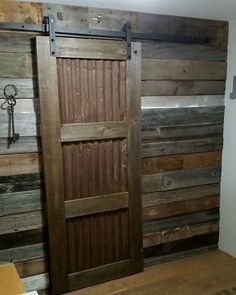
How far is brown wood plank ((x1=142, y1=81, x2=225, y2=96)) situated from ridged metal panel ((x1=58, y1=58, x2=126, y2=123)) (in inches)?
10.3

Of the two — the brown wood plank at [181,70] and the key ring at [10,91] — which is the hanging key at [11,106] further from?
the brown wood plank at [181,70]

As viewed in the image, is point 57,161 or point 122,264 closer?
point 57,161

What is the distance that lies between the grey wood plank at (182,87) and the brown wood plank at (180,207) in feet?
3.22

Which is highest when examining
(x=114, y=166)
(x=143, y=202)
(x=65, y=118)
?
(x=65, y=118)

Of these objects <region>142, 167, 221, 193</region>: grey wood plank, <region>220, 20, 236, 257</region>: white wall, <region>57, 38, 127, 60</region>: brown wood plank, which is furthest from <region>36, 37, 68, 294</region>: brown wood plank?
<region>220, 20, 236, 257</region>: white wall

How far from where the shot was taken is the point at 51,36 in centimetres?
210

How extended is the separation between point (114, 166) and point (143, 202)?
1.48 ft

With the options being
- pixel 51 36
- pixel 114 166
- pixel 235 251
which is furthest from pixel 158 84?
pixel 235 251

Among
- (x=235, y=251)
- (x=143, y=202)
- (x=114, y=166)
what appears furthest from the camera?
(x=235, y=251)

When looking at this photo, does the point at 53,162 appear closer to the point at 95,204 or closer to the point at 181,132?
the point at 95,204

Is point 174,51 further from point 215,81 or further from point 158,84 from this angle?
point 215,81

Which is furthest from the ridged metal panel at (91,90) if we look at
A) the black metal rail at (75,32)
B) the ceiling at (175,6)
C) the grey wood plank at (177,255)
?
the grey wood plank at (177,255)

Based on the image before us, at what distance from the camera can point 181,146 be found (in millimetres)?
2727

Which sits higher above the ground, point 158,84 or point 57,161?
point 158,84
